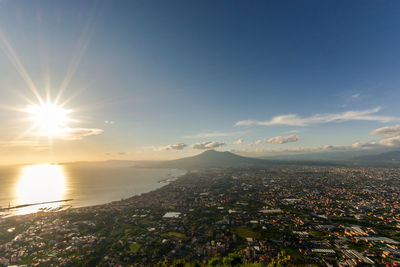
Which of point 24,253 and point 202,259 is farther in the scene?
point 24,253

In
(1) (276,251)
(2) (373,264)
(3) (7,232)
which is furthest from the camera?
(3) (7,232)

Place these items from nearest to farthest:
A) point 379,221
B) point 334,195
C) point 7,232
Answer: point 7,232 → point 379,221 → point 334,195

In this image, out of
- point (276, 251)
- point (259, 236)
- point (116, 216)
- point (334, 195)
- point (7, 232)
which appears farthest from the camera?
point (334, 195)

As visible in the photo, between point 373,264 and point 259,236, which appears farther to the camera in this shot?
point 259,236

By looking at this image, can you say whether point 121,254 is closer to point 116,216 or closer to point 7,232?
point 116,216

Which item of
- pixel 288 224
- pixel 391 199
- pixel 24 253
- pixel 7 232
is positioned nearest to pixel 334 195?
pixel 391 199

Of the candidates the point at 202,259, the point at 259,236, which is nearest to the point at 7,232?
the point at 202,259

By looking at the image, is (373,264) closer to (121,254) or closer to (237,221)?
(237,221)

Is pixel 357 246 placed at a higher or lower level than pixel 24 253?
lower

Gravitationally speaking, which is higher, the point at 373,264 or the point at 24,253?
the point at 24,253
